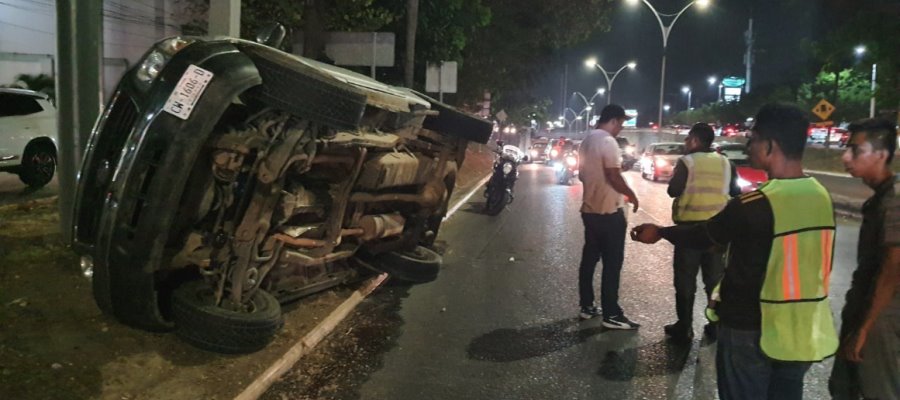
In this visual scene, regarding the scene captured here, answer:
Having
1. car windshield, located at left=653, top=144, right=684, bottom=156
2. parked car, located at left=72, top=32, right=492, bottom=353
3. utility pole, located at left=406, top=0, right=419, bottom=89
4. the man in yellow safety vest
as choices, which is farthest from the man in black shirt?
car windshield, located at left=653, top=144, right=684, bottom=156

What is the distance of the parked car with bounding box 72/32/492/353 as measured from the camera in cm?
375

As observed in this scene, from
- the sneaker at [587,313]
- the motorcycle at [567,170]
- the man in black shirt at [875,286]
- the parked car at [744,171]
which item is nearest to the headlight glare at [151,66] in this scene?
the man in black shirt at [875,286]

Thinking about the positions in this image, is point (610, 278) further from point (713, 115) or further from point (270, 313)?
point (713, 115)

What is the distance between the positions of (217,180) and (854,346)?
333 cm

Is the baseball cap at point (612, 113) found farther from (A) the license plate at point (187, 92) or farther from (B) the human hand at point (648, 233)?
(A) the license plate at point (187, 92)

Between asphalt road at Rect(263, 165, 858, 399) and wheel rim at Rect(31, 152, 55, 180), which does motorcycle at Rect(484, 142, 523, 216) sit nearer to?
asphalt road at Rect(263, 165, 858, 399)

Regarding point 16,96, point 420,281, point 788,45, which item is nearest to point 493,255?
point 420,281

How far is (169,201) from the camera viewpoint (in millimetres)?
3746

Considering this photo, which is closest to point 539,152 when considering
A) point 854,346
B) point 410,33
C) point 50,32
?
point 50,32

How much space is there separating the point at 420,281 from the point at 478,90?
22665 mm

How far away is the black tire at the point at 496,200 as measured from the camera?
587 inches

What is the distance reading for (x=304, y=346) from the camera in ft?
17.5

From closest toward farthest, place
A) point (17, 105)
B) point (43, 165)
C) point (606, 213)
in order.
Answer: point (606, 213) → point (17, 105) → point (43, 165)

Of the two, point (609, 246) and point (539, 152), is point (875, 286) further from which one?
point (539, 152)
